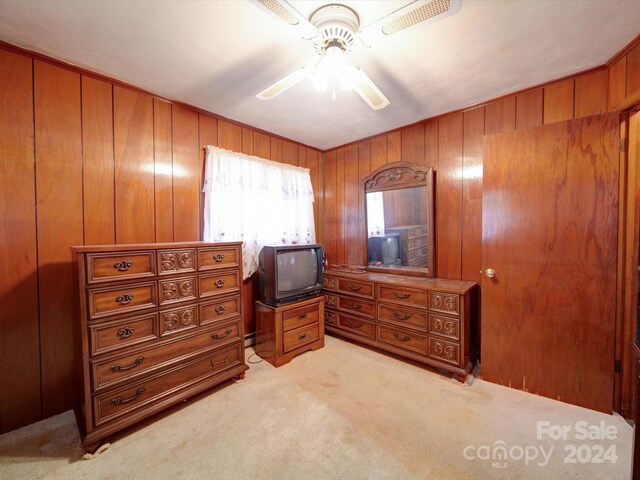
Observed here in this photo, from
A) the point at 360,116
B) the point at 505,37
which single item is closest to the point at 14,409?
the point at 360,116

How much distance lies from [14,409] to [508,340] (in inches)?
134

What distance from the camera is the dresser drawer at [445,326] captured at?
214cm

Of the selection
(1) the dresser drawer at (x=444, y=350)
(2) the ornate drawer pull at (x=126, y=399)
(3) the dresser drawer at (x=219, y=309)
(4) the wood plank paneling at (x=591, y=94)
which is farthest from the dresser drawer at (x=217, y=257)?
(4) the wood plank paneling at (x=591, y=94)

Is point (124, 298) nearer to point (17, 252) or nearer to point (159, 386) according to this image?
point (159, 386)

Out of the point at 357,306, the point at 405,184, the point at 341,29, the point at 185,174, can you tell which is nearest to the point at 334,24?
the point at 341,29

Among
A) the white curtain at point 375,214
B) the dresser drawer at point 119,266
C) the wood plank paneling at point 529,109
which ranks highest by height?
the wood plank paneling at point 529,109

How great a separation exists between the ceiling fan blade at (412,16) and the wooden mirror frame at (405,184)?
1.65 meters

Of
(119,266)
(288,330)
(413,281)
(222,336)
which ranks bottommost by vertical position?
(288,330)

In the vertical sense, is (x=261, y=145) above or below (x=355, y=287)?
above

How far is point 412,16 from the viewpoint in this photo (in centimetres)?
111

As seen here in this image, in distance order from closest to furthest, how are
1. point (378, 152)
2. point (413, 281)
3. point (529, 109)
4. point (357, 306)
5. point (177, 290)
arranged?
point (177, 290) < point (529, 109) < point (413, 281) < point (357, 306) < point (378, 152)

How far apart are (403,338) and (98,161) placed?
9.23ft

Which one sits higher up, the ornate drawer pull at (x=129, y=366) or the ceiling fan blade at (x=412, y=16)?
the ceiling fan blade at (x=412, y=16)

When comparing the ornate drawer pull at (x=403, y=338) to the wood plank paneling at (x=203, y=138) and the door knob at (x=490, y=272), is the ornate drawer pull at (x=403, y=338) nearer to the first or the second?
the door knob at (x=490, y=272)
